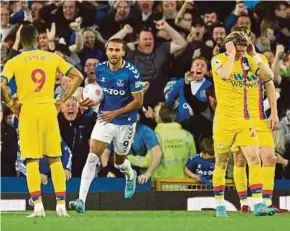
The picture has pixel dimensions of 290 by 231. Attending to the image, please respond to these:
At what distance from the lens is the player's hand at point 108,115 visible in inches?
488

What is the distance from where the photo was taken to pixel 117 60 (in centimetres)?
1232

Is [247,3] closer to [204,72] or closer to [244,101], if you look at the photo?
[204,72]

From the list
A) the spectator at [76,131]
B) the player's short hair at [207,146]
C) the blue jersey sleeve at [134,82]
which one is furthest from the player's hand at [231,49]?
the spectator at [76,131]

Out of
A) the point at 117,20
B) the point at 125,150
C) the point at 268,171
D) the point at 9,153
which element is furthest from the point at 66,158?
the point at 117,20

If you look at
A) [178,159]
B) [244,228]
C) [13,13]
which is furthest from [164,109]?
[244,228]

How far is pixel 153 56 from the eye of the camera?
666 inches

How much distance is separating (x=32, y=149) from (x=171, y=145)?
4.35 m

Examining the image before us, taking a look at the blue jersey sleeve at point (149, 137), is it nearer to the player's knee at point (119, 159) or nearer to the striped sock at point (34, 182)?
the player's knee at point (119, 159)

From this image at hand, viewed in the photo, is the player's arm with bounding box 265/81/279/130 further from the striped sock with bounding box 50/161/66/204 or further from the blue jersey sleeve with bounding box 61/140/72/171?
the blue jersey sleeve with bounding box 61/140/72/171

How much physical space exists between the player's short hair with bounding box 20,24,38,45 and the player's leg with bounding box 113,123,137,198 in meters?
2.23

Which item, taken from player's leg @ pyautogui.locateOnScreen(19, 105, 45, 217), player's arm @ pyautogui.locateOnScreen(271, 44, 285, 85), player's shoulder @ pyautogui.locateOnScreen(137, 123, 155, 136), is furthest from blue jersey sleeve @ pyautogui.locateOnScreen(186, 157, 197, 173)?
player's leg @ pyautogui.locateOnScreen(19, 105, 45, 217)

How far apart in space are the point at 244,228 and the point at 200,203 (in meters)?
4.70

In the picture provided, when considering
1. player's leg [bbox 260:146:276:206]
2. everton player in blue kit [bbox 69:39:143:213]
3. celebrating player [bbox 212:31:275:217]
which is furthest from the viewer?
everton player in blue kit [bbox 69:39:143:213]

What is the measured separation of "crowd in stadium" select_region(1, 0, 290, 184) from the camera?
14953mm
